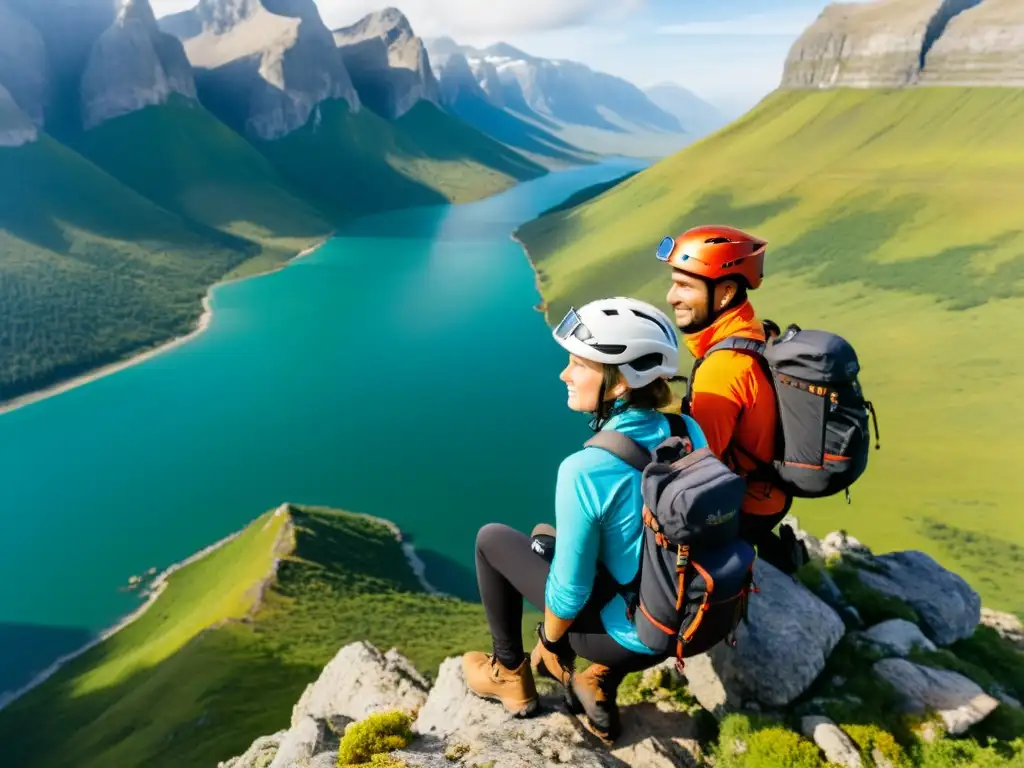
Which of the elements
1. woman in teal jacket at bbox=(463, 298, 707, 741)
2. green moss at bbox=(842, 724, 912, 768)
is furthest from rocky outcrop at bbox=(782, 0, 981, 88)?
woman in teal jacket at bbox=(463, 298, 707, 741)

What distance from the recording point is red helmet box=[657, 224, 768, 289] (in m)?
7.76

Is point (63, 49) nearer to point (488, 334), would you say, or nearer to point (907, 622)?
point (488, 334)

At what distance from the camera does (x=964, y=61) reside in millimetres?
104125

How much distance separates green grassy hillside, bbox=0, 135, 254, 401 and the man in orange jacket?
86.0m

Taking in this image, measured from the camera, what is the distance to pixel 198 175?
165 metres

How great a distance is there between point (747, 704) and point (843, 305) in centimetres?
6525

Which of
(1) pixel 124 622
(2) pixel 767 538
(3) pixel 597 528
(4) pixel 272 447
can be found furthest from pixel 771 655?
(4) pixel 272 447

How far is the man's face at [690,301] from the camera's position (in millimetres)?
7844

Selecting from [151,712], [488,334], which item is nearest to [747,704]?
[151,712]

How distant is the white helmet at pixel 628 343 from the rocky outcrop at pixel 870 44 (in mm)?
134465

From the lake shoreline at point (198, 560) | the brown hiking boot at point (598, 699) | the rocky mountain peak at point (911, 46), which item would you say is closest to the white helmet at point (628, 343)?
the brown hiking boot at point (598, 699)

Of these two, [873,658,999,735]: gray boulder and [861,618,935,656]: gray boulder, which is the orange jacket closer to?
[873,658,999,735]: gray boulder

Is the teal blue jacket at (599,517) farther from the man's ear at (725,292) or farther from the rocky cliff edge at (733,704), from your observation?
the man's ear at (725,292)

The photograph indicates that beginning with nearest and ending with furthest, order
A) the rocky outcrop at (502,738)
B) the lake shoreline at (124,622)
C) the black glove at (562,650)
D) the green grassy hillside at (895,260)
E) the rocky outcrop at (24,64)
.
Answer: the black glove at (562,650), the rocky outcrop at (502,738), the lake shoreline at (124,622), the green grassy hillside at (895,260), the rocky outcrop at (24,64)
